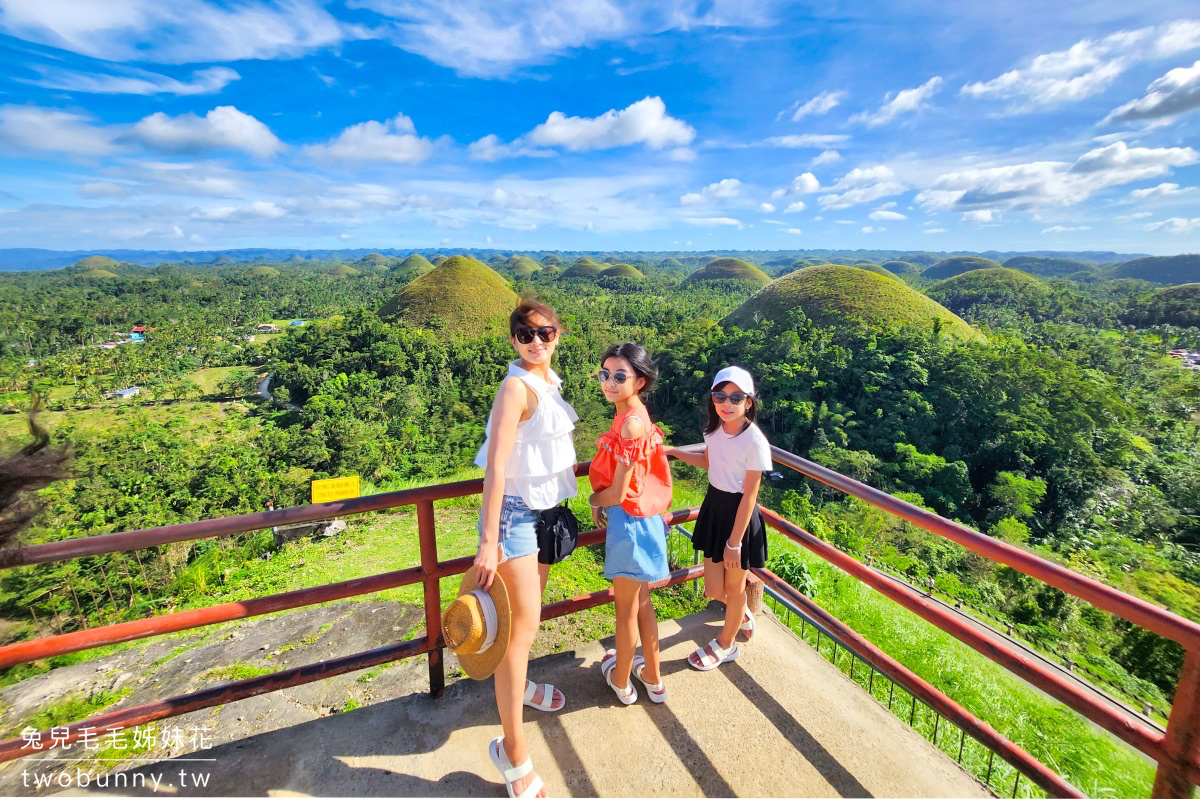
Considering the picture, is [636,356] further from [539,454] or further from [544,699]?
[544,699]

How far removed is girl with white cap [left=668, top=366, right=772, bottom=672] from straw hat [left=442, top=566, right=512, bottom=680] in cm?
85

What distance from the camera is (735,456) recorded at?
1.98m

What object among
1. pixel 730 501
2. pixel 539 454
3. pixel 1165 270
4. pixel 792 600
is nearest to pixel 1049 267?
pixel 1165 270

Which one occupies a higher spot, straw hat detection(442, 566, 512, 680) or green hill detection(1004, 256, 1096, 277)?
green hill detection(1004, 256, 1096, 277)

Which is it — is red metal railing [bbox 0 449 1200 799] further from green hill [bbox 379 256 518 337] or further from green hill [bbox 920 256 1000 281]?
green hill [bbox 920 256 1000 281]

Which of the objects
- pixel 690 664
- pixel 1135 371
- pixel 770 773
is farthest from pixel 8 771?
pixel 1135 371

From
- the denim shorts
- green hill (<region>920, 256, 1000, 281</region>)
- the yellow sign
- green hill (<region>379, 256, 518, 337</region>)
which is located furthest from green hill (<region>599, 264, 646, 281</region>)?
the denim shorts

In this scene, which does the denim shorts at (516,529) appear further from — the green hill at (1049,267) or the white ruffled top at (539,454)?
the green hill at (1049,267)

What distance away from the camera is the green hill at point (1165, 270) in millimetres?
115750

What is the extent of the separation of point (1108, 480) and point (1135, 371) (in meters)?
16.9

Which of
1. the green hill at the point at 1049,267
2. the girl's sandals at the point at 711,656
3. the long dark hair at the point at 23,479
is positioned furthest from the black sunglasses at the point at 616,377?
the green hill at the point at 1049,267

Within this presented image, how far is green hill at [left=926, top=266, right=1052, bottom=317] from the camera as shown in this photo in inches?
2395

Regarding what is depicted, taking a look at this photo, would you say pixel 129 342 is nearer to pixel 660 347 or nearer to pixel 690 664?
pixel 660 347

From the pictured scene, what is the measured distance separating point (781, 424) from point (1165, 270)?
15585cm
